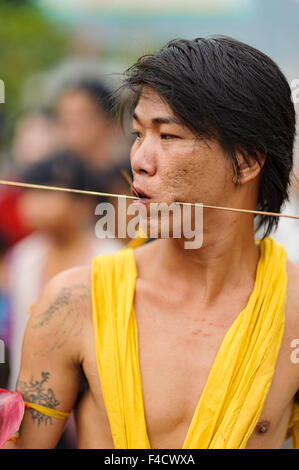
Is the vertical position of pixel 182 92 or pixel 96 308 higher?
pixel 182 92

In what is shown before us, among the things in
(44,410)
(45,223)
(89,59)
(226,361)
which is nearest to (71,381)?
(44,410)

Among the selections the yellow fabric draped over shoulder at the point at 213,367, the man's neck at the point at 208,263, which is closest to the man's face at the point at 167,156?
the man's neck at the point at 208,263

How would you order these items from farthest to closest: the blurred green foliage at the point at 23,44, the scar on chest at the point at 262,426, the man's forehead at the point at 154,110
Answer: the blurred green foliage at the point at 23,44
the scar on chest at the point at 262,426
the man's forehead at the point at 154,110

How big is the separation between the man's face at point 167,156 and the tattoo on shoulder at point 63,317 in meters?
0.49

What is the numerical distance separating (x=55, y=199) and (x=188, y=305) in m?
2.28

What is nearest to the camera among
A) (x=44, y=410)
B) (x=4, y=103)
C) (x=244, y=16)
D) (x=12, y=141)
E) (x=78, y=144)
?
(x=44, y=410)

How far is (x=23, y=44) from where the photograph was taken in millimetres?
8664

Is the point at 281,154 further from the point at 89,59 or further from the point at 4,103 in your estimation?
the point at 4,103

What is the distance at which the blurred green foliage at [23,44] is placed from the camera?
27.2 ft

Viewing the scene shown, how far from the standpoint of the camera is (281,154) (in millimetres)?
2719

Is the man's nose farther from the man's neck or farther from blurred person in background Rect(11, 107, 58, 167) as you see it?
blurred person in background Rect(11, 107, 58, 167)

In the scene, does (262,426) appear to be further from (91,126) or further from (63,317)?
(91,126)

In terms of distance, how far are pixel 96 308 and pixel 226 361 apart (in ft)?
1.74

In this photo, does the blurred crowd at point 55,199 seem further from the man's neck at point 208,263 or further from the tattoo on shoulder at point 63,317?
the man's neck at point 208,263
